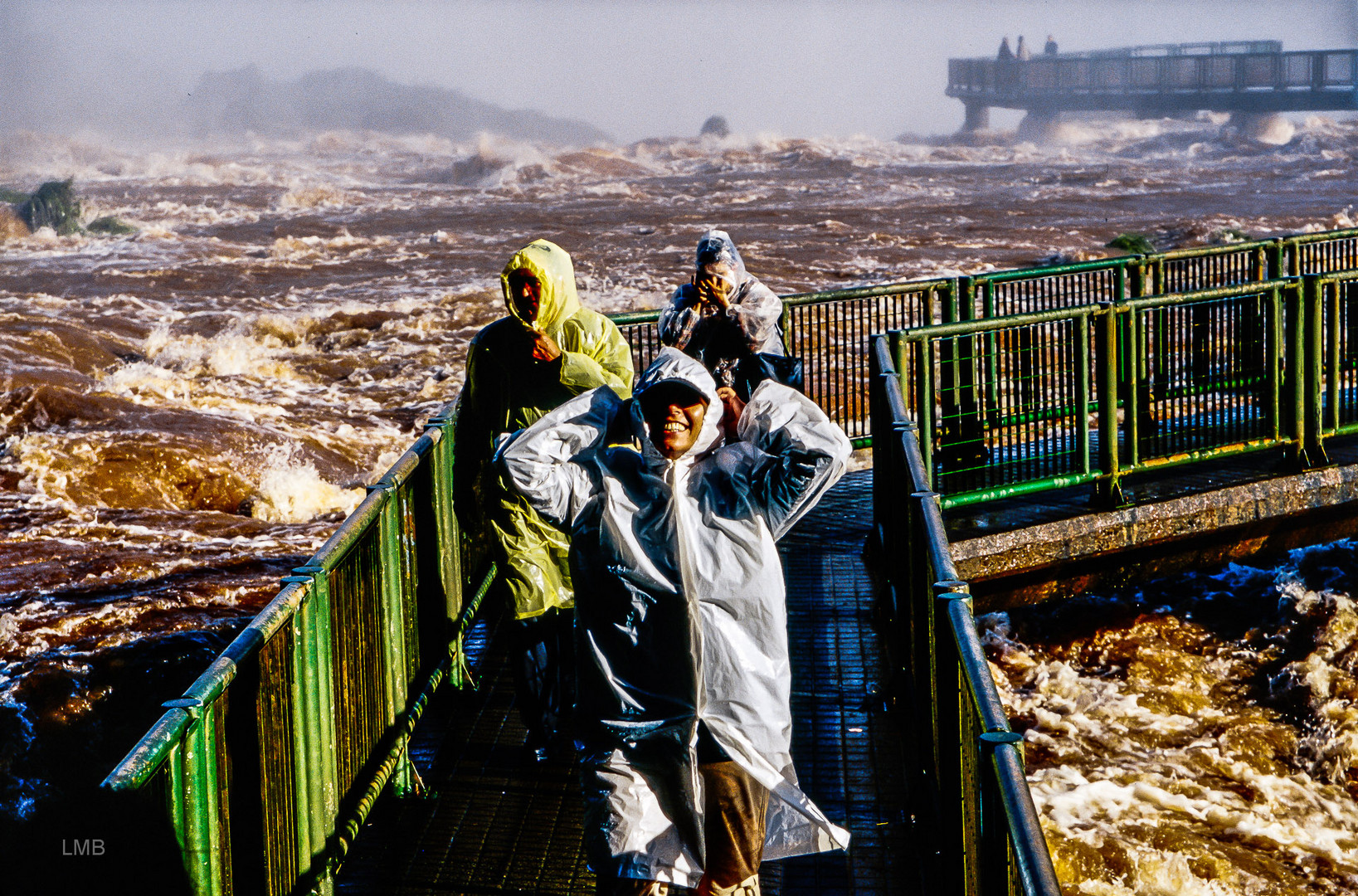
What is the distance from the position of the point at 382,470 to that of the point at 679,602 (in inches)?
449

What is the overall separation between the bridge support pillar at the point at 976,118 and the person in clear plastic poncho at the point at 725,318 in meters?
110

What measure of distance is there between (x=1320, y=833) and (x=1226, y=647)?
7.13ft

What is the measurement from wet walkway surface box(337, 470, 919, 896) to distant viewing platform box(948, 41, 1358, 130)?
9689 centimetres

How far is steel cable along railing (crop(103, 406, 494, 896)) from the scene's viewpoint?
10.7 feet

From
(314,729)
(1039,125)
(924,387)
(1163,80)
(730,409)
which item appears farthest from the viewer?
(1039,125)

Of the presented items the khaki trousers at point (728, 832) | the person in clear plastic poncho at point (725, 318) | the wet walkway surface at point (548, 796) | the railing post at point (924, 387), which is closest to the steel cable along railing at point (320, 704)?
the wet walkway surface at point (548, 796)

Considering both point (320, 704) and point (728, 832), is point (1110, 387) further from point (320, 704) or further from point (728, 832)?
point (320, 704)

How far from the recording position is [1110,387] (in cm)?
760

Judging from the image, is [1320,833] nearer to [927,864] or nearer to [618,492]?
[927,864]

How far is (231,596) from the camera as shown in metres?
10.3

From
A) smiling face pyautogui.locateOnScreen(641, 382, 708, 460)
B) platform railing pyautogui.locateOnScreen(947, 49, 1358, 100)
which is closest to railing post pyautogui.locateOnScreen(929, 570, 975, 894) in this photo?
smiling face pyautogui.locateOnScreen(641, 382, 708, 460)

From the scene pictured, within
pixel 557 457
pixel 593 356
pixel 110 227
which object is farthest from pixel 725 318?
pixel 110 227

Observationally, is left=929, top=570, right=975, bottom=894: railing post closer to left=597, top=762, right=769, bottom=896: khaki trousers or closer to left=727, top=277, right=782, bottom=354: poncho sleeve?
left=597, top=762, right=769, bottom=896: khaki trousers

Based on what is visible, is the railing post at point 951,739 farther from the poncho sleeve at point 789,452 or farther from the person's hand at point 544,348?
the person's hand at point 544,348
